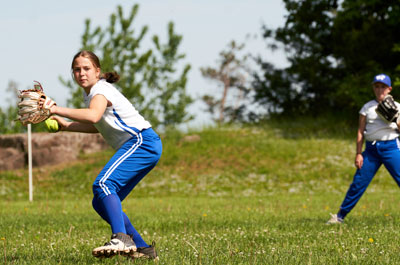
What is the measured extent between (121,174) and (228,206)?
27.3 ft

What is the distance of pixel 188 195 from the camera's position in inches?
722

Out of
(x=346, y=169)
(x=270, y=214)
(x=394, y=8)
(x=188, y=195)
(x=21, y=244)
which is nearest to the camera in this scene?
(x=21, y=244)

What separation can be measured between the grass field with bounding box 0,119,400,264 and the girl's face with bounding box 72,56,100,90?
1597 millimetres

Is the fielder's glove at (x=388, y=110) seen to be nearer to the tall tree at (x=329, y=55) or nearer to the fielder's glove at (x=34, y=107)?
the fielder's glove at (x=34, y=107)

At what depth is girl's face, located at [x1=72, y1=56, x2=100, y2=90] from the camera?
4.78m

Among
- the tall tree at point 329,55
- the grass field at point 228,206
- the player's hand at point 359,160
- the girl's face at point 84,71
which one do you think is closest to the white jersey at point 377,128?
the player's hand at point 359,160

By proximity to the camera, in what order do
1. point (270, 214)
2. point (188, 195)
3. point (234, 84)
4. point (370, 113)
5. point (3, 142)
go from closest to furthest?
point (370, 113), point (270, 214), point (188, 195), point (3, 142), point (234, 84)

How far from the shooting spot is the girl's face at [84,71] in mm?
4781

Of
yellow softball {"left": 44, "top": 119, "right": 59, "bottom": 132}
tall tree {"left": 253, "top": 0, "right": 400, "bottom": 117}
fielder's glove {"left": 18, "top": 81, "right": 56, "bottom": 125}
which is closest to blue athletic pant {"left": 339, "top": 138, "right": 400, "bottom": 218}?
yellow softball {"left": 44, "top": 119, "right": 59, "bottom": 132}

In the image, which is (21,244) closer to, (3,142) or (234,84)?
(3,142)

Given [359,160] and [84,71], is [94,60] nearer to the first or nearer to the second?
[84,71]

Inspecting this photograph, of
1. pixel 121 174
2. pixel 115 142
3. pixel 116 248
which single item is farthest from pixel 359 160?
pixel 116 248

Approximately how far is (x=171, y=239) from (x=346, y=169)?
1572 cm

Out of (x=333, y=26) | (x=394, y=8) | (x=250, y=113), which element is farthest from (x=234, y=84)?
(x=394, y=8)
